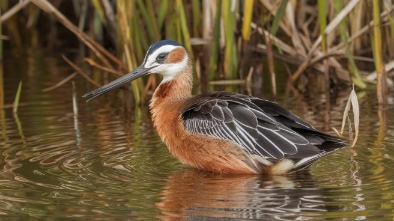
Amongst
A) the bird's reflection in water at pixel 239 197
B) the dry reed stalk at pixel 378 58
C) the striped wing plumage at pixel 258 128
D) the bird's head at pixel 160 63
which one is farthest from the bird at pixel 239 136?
the dry reed stalk at pixel 378 58

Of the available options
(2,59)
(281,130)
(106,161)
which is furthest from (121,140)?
(2,59)

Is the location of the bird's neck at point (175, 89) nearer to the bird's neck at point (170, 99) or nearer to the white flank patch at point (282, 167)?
the bird's neck at point (170, 99)

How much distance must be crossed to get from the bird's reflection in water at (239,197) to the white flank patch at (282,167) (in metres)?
0.07

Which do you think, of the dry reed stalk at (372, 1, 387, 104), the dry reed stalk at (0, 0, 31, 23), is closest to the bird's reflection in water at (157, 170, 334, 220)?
the dry reed stalk at (372, 1, 387, 104)

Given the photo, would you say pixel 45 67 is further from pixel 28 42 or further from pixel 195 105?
pixel 195 105

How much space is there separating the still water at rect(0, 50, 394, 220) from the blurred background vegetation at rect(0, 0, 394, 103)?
0.55 m

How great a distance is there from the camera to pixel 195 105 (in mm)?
7273

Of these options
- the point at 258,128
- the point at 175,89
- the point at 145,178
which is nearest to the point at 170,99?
the point at 175,89

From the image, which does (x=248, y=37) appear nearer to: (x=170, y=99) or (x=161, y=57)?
(x=161, y=57)

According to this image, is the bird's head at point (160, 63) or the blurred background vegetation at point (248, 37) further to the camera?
the blurred background vegetation at point (248, 37)

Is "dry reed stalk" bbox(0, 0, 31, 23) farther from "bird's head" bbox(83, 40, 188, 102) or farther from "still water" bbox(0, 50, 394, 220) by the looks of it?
"bird's head" bbox(83, 40, 188, 102)

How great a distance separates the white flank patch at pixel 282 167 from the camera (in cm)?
682

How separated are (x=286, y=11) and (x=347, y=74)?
3.25 feet

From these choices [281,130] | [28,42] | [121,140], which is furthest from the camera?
[28,42]
